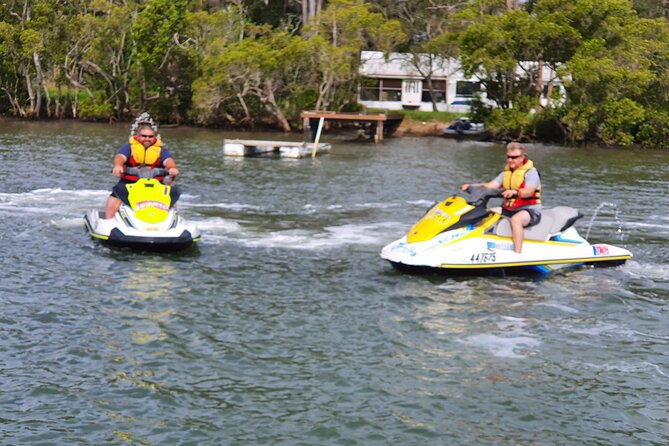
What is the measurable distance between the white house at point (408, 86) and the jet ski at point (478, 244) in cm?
5170

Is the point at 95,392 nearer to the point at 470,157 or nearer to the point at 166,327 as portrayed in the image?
the point at 166,327

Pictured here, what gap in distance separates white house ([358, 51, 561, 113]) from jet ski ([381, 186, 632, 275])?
51.7m

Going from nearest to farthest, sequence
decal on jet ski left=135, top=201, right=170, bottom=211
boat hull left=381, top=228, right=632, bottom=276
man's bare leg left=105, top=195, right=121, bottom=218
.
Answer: boat hull left=381, top=228, right=632, bottom=276
decal on jet ski left=135, top=201, right=170, bottom=211
man's bare leg left=105, top=195, right=121, bottom=218

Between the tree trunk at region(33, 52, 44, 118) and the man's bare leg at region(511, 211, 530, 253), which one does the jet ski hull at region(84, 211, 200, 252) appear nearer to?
the man's bare leg at region(511, 211, 530, 253)

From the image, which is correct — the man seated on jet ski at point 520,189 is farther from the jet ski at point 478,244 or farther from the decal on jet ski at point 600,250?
the decal on jet ski at point 600,250

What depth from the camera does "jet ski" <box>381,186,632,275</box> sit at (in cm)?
1440

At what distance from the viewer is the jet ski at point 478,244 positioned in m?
14.4

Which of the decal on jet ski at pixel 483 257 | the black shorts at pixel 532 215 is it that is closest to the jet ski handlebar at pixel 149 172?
the decal on jet ski at pixel 483 257

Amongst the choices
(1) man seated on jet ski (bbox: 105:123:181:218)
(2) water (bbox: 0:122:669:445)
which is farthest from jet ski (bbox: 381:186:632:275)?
(1) man seated on jet ski (bbox: 105:123:181:218)

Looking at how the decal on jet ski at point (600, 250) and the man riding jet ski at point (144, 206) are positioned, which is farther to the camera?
the man riding jet ski at point (144, 206)

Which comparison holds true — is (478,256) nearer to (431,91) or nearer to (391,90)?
(431,91)

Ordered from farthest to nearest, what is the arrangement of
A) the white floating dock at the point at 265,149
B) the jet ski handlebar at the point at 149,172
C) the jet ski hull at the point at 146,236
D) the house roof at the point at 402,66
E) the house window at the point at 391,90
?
the house window at the point at 391,90, the house roof at the point at 402,66, the white floating dock at the point at 265,149, the jet ski handlebar at the point at 149,172, the jet ski hull at the point at 146,236

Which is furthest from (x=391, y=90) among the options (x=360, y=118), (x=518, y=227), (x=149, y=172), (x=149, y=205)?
(x=518, y=227)

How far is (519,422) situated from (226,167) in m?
25.3
